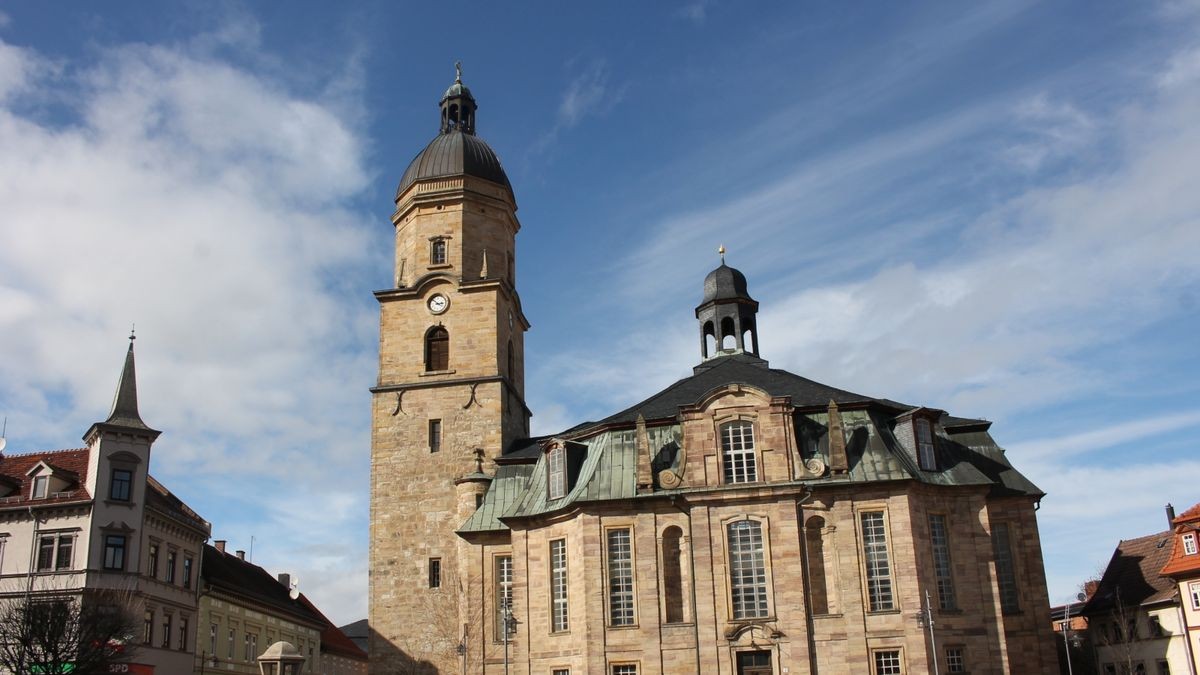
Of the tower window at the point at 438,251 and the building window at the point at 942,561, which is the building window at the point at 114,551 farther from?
the building window at the point at 942,561

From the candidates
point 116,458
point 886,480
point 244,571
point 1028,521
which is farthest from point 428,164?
point 1028,521

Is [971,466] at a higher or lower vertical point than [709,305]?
lower

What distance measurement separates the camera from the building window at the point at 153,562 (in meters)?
41.3

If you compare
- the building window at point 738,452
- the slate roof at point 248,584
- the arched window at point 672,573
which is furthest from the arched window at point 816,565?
the slate roof at point 248,584

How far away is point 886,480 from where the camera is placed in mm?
36062

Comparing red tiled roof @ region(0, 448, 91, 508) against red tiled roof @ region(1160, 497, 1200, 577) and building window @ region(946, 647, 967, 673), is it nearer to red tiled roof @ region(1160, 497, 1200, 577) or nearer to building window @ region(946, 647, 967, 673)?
building window @ region(946, 647, 967, 673)

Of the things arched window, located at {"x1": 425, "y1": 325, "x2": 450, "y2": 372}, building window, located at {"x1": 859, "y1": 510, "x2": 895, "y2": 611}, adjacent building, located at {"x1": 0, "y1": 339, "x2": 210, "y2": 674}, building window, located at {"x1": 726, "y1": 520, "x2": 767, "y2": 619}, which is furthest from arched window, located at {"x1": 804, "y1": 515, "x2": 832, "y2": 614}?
adjacent building, located at {"x1": 0, "y1": 339, "x2": 210, "y2": 674}

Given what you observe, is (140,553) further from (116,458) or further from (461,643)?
(461,643)

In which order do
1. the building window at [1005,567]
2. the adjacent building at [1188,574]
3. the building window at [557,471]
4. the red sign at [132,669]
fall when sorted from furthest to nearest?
the adjacent building at [1188,574], the building window at [557,471], the building window at [1005,567], the red sign at [132,669]

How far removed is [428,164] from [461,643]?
2333 cm

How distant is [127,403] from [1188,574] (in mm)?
42792

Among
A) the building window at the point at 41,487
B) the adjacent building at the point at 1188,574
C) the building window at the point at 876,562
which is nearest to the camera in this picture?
the building window at the point at 876,562

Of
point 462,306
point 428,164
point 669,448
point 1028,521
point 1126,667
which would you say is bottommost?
point 1126,667

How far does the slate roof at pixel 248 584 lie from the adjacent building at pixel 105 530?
4726mm
